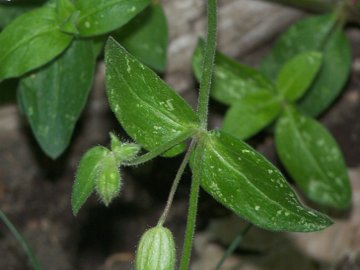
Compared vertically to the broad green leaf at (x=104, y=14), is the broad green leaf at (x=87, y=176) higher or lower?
lower

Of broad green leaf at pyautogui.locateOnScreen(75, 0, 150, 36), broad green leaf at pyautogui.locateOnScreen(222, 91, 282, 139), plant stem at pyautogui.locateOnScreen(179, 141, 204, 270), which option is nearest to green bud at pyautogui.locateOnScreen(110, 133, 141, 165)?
plant stem at pyautogui.locateOnScreen(179, 141, 204, 270)

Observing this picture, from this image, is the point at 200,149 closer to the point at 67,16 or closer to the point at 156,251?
the point at 156,251

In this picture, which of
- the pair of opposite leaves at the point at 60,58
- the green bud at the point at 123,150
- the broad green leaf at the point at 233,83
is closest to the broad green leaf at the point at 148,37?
the pair of opposite leaves at the point at 60,58

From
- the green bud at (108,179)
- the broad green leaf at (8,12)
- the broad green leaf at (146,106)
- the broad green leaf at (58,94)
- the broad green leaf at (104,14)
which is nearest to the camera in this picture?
the green bud at (108,179)

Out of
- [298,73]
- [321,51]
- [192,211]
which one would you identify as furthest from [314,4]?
[192,211]

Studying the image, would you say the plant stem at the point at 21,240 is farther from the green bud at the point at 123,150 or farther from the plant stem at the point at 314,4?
the plant stem at the point at 314,4

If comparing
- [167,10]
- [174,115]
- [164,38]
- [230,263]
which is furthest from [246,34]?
[174,115]
